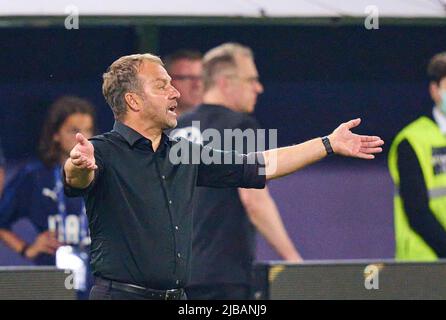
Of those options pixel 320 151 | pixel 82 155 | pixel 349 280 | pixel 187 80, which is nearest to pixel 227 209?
pixel 349 280

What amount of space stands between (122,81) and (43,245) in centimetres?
282

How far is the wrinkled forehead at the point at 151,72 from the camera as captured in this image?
5.11 metres

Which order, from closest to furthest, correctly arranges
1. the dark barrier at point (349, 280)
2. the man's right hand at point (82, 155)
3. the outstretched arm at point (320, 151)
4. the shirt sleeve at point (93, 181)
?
the man's right hand at point (82, 155), the shirt sleeve at point (93, 181), the outstretched arm at point (320, 151), the dark barrier at point (349, 280)

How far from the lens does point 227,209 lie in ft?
23.6

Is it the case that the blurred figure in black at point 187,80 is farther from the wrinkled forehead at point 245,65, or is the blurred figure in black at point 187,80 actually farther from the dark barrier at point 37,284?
the dark barrier at point 37,284

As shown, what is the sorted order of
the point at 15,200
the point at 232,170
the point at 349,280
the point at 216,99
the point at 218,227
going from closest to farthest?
the point at 232,170, the point at 349,280, the point at 218,227, the point at 216,99, the point at 15,200

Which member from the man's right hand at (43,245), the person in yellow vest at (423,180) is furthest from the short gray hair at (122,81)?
the person in yellow vest at (423,180)

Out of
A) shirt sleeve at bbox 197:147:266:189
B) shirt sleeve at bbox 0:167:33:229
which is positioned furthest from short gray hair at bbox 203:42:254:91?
shirt sleeve at bbox 197:147:266:189

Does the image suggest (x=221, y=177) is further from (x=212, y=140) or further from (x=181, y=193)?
(x=212, y=140)

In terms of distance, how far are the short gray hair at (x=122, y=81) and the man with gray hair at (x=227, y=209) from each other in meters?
1.99

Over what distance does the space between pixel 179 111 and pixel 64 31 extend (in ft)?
2.82

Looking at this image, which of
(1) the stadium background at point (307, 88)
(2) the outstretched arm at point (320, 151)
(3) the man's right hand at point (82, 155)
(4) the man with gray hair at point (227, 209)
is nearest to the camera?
(3) the man's right hand at point (82, 155)

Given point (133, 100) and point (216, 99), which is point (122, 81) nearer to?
point (133, 100)

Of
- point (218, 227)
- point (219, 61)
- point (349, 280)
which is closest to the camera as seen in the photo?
point (349, 280)
